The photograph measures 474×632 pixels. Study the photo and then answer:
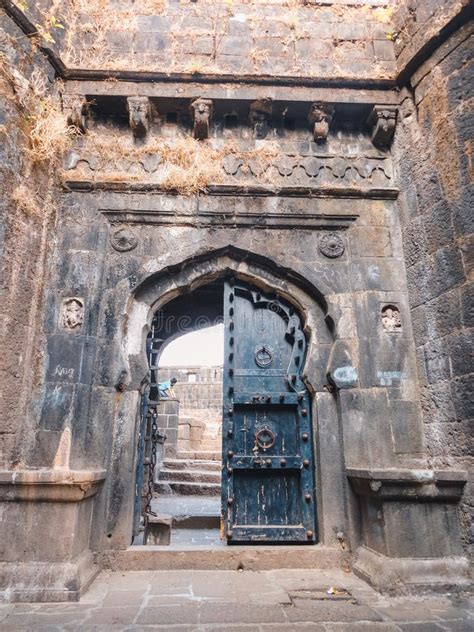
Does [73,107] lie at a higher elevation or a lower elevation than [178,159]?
higher

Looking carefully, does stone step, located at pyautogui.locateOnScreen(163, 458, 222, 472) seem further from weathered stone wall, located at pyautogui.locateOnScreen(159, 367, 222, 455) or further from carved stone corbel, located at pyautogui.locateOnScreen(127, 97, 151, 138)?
carved stone corbel, located at pyautogui.locateOnScreen(127, 97, 151, 138)

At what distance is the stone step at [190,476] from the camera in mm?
8445

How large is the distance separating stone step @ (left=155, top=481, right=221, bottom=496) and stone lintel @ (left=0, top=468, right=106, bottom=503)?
5.37m

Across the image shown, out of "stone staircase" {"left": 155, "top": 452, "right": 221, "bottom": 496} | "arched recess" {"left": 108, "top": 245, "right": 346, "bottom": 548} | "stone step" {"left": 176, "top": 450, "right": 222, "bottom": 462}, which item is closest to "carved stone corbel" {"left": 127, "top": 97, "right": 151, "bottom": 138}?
"arched recess" {"left": 108, "top": 245, "right": 346, "bottom": 548}

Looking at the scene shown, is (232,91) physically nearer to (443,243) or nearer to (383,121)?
(383,121)

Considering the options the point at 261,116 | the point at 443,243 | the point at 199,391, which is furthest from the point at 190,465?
the point at 199,391

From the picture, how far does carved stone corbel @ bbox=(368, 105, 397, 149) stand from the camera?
4469 mm

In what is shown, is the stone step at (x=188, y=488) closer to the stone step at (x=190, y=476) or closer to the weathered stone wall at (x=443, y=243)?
the stone step at (x=190, y=476)

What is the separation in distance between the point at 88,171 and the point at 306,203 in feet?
7.14

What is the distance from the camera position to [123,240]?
4.31 meters

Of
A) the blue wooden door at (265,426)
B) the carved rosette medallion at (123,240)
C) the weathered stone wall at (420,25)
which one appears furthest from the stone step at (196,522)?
the weathered stone wall at (420,25)

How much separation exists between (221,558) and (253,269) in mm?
2591

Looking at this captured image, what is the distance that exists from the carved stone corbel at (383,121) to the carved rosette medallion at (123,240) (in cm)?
266

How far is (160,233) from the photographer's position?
14.3 feet
